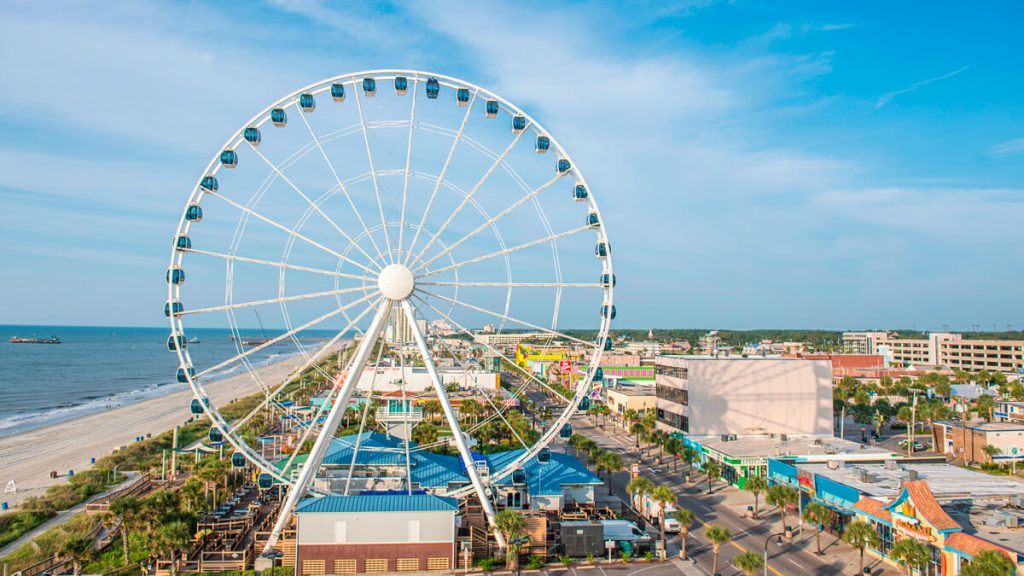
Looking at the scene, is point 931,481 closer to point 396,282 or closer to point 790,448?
point 790,448

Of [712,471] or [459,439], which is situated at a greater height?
[459,439]

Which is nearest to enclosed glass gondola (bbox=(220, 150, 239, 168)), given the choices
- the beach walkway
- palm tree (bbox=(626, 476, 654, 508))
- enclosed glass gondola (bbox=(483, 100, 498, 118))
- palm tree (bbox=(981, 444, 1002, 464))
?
enclosed glass gondola (bbox=(483, 100, 498, 118))

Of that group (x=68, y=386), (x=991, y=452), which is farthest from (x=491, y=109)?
(x=68, y=386)

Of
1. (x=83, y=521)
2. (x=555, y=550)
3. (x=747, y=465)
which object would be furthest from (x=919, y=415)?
(x=83, y=521)

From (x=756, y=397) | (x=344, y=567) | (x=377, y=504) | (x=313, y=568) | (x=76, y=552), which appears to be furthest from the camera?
(x=756, y=397)

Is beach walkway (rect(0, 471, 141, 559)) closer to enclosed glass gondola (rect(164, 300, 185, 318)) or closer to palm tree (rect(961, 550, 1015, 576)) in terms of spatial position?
enclosed glass gondola (rect(164, 300, 185, 318))

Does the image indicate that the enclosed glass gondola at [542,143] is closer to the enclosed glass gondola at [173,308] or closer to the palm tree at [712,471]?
Result: the enclosed glass gondola at [173,308]
